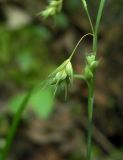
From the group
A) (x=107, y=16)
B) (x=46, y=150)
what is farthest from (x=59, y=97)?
(x=107, y=16)

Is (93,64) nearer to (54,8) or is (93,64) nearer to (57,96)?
(54,8)

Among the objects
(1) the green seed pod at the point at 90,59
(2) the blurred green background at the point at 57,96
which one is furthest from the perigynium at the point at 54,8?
(2) the blurred green background at the point at 57,96

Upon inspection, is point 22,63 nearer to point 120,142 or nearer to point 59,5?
point 120,142

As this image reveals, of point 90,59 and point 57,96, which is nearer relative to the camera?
point 90,59

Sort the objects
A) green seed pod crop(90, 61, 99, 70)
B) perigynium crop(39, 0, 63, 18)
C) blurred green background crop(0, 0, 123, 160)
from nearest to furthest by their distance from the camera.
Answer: green seed pod crop(90, 61, 99, 70)
perigynium crop(39, 0, 63, 18)
blurred green background crop(0, 0, 123, 160)

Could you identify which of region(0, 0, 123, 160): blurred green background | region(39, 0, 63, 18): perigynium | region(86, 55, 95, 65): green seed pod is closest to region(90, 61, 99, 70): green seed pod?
region(86, 55, 95, 65): green seed pod

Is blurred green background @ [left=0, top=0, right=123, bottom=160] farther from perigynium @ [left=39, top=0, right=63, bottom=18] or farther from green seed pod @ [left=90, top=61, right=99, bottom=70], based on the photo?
green seed pod @ [left=90, top=61, right=99, bottom=70]

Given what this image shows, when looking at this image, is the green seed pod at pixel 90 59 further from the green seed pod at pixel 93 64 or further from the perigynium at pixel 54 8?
the perigynium at pixel 54 8

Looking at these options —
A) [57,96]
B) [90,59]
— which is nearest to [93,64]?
[90,59]
